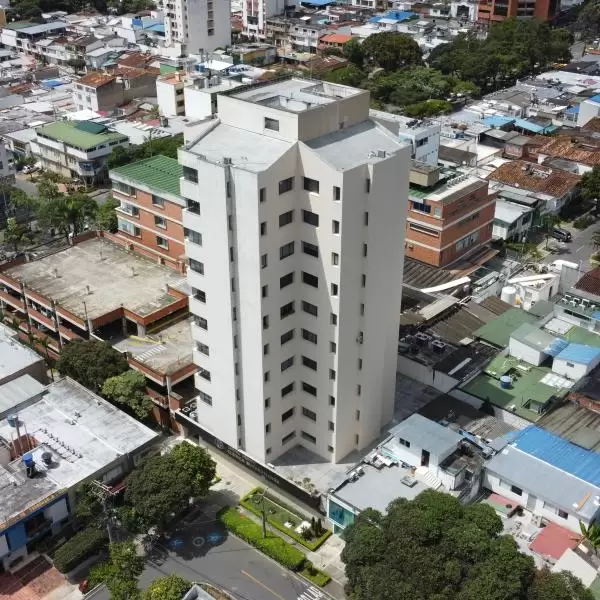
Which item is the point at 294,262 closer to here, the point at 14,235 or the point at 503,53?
the point at 14,235

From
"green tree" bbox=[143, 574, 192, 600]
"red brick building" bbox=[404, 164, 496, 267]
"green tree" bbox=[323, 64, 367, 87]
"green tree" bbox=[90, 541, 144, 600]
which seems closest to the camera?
"green tree" bbox=[143, 574, 192, 600]

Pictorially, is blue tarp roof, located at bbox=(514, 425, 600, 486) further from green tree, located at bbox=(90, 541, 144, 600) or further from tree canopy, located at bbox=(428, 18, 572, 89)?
tree canopy, located at bbox=(428, 18, 572, 89)

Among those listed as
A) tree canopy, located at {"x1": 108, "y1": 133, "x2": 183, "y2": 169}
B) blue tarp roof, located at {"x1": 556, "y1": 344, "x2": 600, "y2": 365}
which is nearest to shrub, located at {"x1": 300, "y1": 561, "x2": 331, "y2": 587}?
blue tarp roof, located at {"x1": 556, "y1": 344, "x2": 600, "y2": 365}

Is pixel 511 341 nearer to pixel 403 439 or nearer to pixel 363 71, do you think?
pixel 403 439

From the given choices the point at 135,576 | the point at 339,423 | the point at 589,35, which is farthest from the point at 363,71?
the point at 135,576

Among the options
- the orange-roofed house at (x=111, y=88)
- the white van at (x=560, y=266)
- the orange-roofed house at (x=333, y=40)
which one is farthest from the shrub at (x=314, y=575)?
the orange-roofed house at (x=333, y=40)

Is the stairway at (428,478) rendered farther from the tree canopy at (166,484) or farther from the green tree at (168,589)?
the green tree at (168,589)
